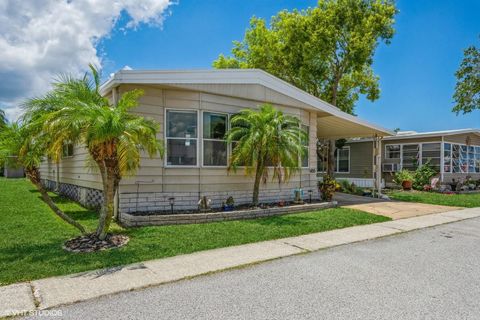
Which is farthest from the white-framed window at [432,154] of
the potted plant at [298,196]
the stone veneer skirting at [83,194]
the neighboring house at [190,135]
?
the stone veneer skirting at [83,194]

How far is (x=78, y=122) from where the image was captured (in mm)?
4906

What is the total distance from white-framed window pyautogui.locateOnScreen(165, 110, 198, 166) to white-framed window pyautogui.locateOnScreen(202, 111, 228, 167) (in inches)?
11.5

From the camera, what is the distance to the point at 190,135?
8555mm

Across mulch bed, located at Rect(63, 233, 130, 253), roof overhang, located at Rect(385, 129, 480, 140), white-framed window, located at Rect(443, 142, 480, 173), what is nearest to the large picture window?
mulch bed, located at Rect(63, 233, 130, 253)

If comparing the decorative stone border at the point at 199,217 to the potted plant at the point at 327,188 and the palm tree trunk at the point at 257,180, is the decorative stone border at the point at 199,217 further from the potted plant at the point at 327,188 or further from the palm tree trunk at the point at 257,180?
the potted plant at the point at 327,188

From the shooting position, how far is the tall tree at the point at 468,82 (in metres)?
21.2

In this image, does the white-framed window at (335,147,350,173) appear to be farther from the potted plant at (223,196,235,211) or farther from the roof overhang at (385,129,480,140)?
the potted plant at (223,196,235,211)

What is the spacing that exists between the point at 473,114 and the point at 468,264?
71.4ft

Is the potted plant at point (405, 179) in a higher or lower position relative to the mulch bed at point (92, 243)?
higher

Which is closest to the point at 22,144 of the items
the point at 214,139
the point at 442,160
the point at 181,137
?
the point at 181,137

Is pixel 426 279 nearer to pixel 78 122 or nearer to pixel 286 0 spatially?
pixel 78 122

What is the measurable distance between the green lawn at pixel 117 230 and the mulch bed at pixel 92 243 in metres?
0.15

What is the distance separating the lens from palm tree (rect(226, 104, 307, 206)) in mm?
8383

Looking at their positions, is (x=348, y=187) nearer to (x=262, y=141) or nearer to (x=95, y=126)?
(x=262, y=141)
